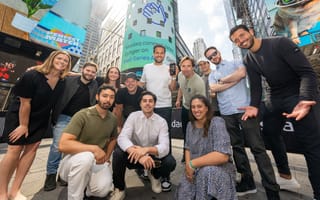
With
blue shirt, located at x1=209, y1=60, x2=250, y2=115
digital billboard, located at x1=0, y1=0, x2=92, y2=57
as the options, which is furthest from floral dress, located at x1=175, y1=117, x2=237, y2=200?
digital billboard, located at x1=0, y1=0, x2=92, y2=57

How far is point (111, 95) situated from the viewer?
78.6 inches

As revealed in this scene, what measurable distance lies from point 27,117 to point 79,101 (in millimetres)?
705

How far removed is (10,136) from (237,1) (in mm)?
22967

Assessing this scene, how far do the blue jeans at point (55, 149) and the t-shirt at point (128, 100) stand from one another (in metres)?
0.91

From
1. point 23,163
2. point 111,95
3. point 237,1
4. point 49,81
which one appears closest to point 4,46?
point 49,81

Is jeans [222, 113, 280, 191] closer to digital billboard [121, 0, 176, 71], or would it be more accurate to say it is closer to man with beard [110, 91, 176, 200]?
man with beard [110, 91, 176, 200]

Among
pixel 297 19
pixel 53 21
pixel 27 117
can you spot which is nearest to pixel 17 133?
pixel 27 117

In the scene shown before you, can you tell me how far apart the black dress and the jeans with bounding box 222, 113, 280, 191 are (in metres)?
2.56

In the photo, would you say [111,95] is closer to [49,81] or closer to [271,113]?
[49,81]

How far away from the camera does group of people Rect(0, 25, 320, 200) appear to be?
1459mm

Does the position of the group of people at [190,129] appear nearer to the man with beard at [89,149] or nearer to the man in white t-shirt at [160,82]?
the man with beard at [89,149]

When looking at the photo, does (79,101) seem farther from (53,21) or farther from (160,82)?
(53,21)

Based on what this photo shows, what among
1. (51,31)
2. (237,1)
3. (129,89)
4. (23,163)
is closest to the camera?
(23,163)

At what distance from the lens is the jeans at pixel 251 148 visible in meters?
1.55
